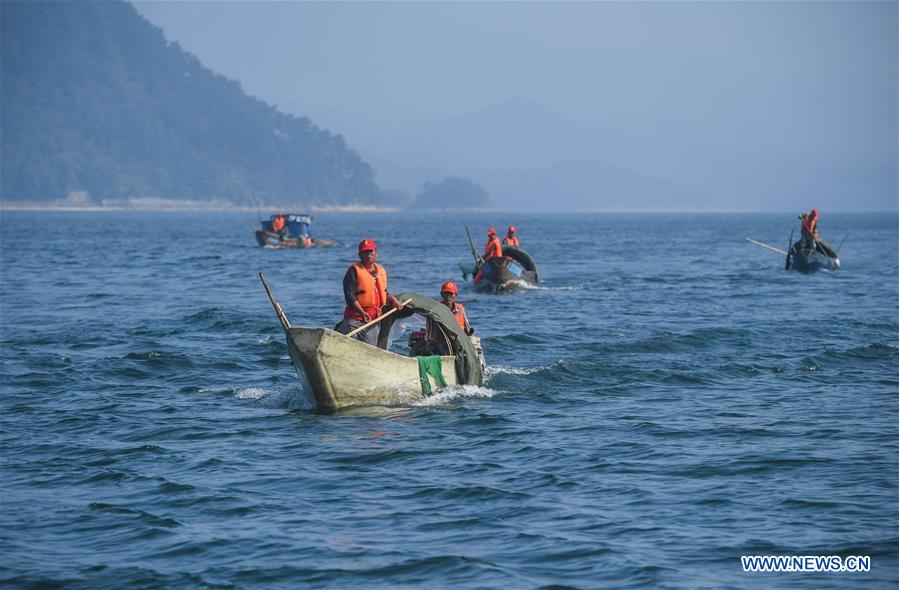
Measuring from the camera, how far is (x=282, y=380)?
2231 cm

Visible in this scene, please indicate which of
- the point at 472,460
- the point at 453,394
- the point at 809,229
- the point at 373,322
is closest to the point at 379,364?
the point at 373,322

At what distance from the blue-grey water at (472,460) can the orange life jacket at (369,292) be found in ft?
5.64

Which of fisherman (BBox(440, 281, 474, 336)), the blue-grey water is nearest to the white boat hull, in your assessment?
the blue-grey water

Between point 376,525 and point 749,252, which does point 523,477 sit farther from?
→ point 749,252

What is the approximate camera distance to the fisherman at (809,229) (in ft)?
147

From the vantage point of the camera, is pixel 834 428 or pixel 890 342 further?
pixel 890 342

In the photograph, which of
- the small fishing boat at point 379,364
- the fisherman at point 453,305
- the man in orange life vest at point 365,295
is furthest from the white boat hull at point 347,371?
the fisherman at point 453,305

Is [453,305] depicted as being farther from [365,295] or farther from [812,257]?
[812,257]

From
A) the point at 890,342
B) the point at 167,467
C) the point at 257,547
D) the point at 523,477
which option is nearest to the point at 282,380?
the point at 167,467

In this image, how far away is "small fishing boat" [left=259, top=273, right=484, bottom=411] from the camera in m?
17.6

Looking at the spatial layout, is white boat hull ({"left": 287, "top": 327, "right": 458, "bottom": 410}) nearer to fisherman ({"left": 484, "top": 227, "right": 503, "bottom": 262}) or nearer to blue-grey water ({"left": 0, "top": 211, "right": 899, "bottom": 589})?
blue-grey water ({"left": 0, "top": 211, "right": 899, "bottom": 589})

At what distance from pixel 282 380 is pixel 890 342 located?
1405 cm
